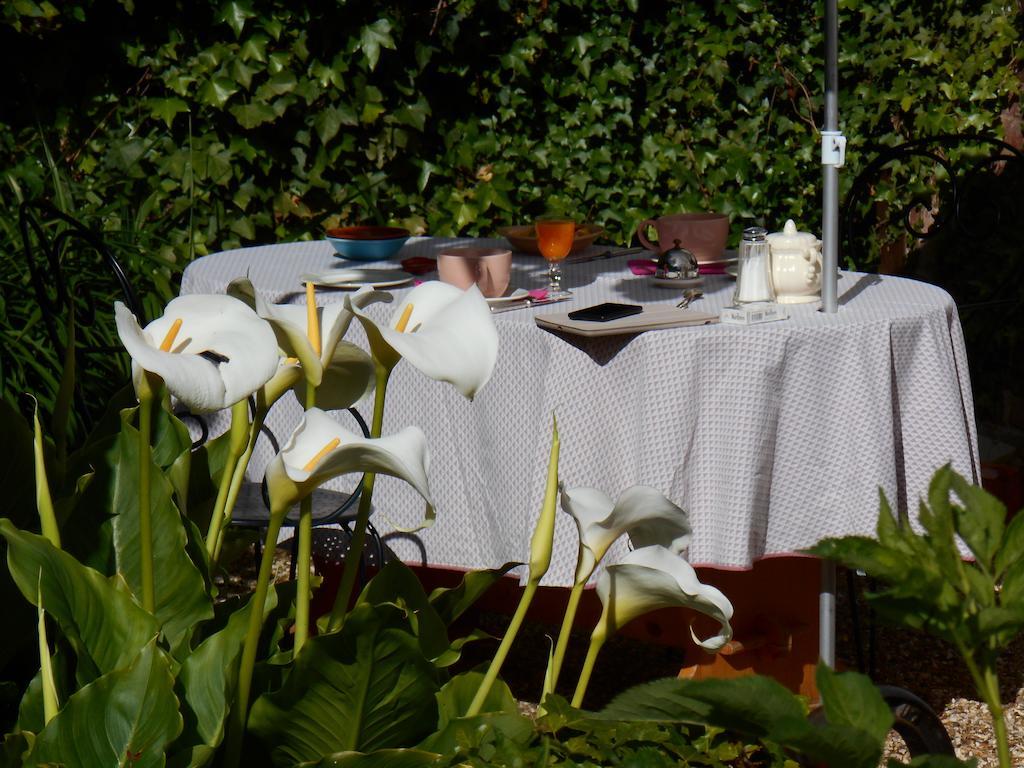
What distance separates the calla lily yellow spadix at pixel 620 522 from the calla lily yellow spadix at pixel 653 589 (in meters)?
0.02

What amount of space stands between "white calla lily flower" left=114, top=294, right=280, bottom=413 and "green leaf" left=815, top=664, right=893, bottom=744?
493mm

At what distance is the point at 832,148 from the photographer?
209 centimetres

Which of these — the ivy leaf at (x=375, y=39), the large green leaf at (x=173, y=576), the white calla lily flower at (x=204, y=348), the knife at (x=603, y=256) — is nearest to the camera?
the white calla lily flower at (x=204, y=348)

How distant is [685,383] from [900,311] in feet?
1.28

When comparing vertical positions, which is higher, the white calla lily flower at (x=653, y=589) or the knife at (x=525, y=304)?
the white calla lily flower at (x=653, y=589)

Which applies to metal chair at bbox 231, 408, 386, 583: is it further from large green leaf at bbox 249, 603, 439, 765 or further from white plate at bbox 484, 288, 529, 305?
large green leaf at bbox 249, 603, 439, 765

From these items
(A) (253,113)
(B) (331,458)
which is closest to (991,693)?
(B) (331,458)

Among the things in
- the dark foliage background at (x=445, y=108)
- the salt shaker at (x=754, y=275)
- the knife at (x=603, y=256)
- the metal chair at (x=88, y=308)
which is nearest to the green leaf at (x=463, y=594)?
the salt shaker at (x=754, y=275)

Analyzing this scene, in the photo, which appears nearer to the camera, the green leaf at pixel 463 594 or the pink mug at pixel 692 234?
the green leaf at pixel 463 594

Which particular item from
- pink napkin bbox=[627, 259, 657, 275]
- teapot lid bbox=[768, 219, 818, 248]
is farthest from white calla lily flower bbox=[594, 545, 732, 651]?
pink napkin bbox=[627, 259, 657, 275]

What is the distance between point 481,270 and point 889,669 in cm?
126

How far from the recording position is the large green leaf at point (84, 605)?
41.3 inches

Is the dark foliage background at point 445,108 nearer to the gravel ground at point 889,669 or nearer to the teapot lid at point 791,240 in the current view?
the gravel ground at point 889,669

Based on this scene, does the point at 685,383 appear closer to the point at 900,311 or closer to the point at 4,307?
the point at 900,311
